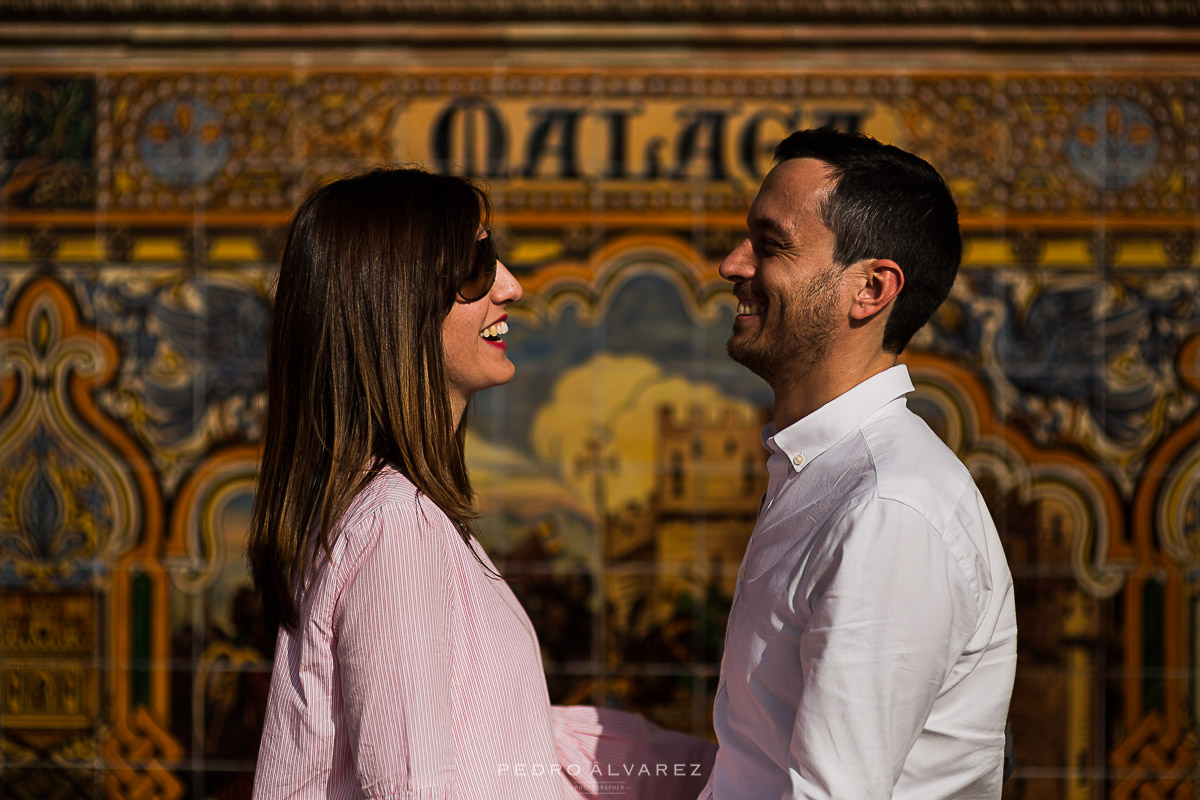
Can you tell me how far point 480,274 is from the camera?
1.57 metres

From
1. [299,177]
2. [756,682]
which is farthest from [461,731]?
[299,177]

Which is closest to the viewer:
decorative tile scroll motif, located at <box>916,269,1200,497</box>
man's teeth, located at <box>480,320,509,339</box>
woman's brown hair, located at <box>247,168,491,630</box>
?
woman's brown hair, located at <box>247,168,491,630</box>

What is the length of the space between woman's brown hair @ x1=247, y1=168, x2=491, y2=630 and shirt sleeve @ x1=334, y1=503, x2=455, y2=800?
127 mm

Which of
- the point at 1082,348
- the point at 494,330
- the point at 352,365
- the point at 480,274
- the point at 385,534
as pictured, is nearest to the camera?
the point at 385,534

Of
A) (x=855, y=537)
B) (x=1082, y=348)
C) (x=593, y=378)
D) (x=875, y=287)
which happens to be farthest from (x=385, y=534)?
(x=1082, y=348)

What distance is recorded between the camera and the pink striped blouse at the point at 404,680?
1.28 metres

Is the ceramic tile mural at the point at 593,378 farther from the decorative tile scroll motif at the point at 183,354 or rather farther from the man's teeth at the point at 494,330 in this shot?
the man's teeth at the point at 494,330

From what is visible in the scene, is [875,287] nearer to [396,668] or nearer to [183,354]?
[396,668]

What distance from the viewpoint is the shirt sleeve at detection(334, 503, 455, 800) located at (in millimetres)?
1270

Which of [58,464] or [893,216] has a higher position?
[893,216]

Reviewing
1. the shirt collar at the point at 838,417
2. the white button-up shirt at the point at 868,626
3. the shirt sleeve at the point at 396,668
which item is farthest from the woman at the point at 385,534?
the shirt collar at the point at 838,417

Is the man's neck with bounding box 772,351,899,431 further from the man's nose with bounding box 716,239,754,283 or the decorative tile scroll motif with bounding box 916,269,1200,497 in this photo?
the decorative tile scroll motif with bounding box 916,269,1200,497

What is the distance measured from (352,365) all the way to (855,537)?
674 mm

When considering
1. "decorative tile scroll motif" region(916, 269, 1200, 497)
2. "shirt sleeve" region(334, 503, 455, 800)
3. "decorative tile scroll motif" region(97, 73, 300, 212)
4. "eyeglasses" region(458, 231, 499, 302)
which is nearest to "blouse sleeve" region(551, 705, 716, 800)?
"shirt sleeve" region(334, 503, 455, 800)
